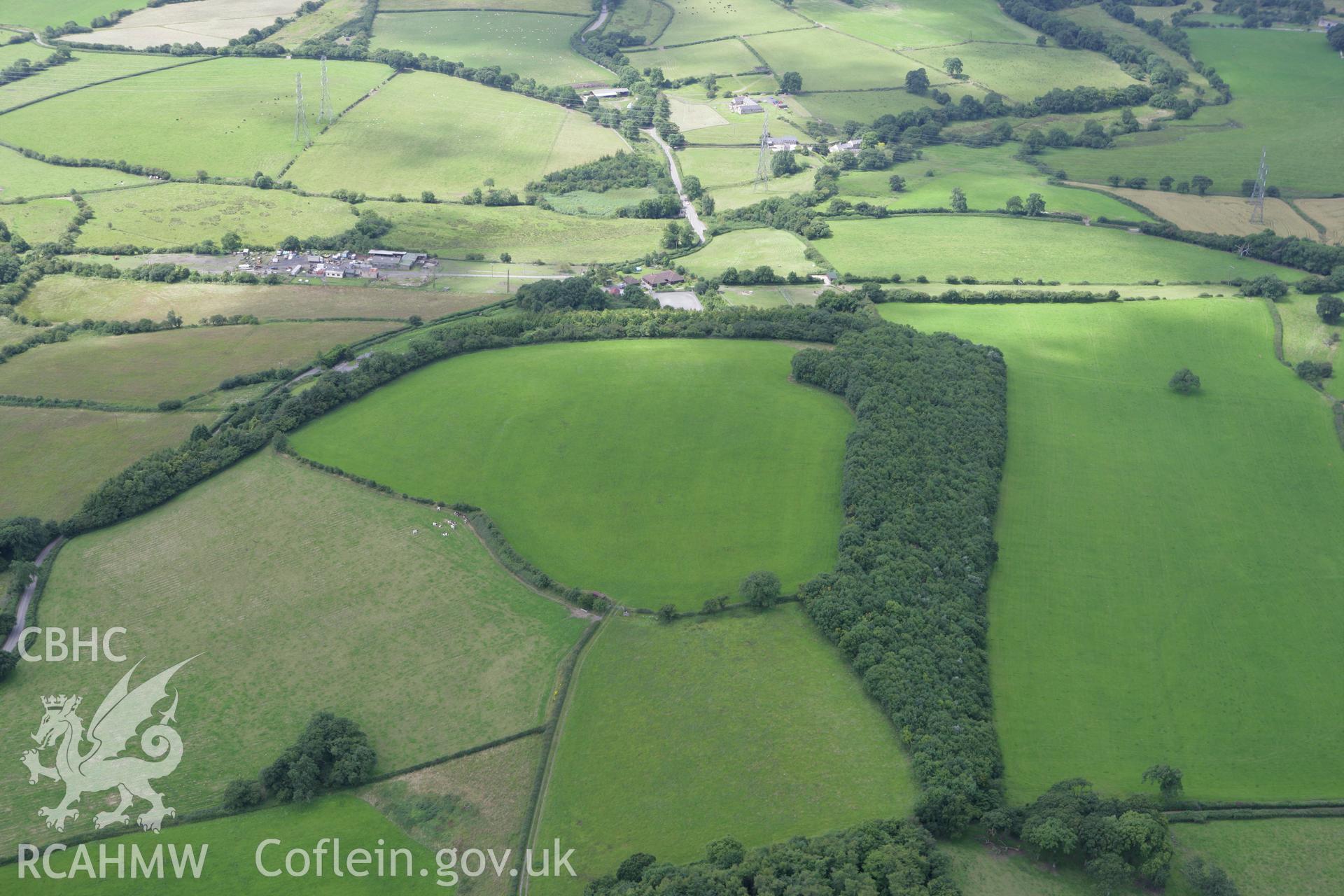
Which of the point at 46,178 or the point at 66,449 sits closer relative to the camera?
the point at 66,449

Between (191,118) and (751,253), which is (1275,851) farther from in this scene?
(191,118)

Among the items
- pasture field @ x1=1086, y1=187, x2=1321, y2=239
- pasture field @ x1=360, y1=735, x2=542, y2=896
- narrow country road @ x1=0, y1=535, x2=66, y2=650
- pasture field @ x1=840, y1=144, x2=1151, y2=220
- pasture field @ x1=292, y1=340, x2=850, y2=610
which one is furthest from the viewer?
pasture field @ x1=840, y1=144, x2=1151, y2=220

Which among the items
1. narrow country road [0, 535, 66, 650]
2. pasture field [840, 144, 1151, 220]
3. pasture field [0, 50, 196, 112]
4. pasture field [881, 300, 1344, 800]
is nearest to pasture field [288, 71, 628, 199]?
pasture field [840, 144, 1151, 220]

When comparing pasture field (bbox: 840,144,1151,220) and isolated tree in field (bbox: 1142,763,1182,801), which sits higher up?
pasture field (bbox: 840,144,1151,220)

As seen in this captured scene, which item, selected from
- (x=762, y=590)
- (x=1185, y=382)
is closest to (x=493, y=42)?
(x=1185, y=382)

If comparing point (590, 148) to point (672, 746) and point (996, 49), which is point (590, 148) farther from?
point (672, 746)

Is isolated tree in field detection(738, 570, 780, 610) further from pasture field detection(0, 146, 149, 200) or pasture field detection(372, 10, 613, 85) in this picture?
pasture field detection(372, 10, 613, 85)

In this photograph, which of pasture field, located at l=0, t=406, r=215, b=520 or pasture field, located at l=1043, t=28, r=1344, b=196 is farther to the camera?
pasture field, located at l=1043, t=28, r=1344, b=196

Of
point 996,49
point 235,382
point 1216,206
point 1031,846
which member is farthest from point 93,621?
point 996,49
